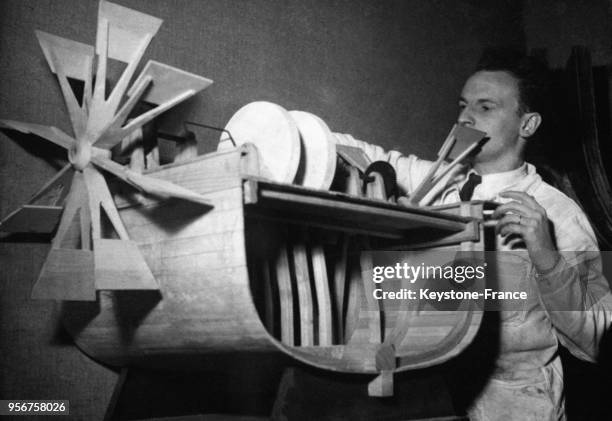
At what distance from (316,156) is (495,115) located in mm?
838

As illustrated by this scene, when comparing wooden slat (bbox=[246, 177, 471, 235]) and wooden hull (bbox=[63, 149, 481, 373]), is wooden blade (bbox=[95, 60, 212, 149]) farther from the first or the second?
wooden slat (bbox=[246, 177, 471, 235])

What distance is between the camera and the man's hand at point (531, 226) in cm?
161

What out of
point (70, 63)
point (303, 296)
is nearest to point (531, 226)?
point (303, 296)

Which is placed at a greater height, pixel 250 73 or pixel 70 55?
pixel 250 73

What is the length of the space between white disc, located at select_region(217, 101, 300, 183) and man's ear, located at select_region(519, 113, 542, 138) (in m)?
1.03

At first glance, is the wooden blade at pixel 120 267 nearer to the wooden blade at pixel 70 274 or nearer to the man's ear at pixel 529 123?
Result: the wooden blade at pixel 70 274

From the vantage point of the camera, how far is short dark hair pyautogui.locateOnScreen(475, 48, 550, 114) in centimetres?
211

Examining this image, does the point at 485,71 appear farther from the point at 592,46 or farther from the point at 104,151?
the point at 104,151

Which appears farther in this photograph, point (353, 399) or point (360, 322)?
point (360, 322)

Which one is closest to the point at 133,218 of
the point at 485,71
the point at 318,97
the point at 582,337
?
the point at 318,97

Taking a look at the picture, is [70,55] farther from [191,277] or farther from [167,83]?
[191,277]

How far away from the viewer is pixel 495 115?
6.74 feet

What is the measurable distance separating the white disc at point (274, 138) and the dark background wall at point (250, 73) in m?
0.20
